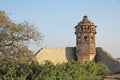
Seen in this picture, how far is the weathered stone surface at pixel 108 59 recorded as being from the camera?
133 feet

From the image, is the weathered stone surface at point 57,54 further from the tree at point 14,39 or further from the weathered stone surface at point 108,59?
the tree at point 14,39

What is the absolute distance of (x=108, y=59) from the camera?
4175cm

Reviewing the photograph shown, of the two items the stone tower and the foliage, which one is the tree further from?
the stone tower

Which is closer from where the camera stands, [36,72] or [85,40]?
[36,72]

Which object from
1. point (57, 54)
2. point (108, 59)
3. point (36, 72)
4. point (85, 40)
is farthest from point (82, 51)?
point (36, 72)

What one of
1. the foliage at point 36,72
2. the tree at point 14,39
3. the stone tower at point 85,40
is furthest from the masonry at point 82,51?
the tree at point 14,39

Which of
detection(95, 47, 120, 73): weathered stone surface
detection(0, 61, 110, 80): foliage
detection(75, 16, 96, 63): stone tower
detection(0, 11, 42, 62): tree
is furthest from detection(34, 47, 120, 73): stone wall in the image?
detection(0, 11, 42, 62): tree

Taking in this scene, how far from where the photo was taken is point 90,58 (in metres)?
42.3

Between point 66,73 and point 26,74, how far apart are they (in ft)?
24.9

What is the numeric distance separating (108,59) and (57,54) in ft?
19.2

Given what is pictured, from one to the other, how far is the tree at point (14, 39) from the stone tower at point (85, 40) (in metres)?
17.6

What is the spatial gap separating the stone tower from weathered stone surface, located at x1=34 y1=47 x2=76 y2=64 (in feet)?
4.10

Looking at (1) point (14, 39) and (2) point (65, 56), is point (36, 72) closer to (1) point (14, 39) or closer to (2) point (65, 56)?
(1) point (14, 39)

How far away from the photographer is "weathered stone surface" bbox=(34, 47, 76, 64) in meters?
42.0
